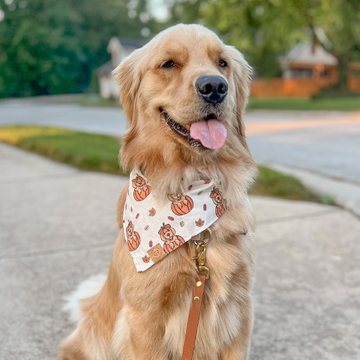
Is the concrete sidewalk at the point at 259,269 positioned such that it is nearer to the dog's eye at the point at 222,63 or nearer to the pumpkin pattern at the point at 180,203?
the pumpkin pattern at the point at 180,203

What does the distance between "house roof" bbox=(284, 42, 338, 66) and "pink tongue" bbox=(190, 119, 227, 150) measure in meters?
50.0

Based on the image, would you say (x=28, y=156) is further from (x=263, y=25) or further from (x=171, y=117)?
(x=263, y=25)

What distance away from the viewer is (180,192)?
2.25 metres

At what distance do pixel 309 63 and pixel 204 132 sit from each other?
53326 millimetres

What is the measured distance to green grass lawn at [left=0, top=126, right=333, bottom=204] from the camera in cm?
574

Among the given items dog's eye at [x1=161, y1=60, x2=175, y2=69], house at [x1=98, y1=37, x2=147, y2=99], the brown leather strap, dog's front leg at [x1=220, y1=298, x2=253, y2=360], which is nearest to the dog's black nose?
dog's eye at [x1=161, y1=60, x2=175, y2=69]

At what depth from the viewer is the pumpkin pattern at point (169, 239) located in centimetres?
Answer: 210

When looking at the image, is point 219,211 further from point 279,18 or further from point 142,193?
point 279,18

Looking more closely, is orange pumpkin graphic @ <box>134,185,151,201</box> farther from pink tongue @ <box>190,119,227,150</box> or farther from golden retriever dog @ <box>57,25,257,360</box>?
pink tongue @ <box>190,119,227,150</box>

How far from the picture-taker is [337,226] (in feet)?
14.6

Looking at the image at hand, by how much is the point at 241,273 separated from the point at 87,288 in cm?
128

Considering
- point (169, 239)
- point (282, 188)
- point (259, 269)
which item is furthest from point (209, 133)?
point (282, 188)

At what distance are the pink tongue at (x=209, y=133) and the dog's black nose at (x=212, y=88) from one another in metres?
0.12

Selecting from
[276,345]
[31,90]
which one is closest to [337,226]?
[276,345]
